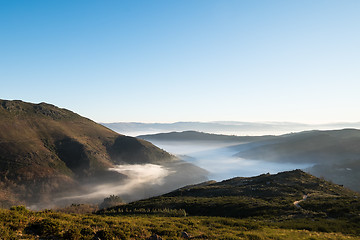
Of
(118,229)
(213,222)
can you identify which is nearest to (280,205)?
(213,222)

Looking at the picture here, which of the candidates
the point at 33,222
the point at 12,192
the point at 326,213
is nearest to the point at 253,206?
the point at 326,213

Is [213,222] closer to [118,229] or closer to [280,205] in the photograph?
[118,229]

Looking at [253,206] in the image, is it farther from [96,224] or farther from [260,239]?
[96,224]

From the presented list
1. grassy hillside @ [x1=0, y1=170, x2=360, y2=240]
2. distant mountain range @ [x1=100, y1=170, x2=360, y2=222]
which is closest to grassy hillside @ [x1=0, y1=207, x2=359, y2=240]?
grassy hillside @ [x1=0, y1=170, x2=360, y2=240]

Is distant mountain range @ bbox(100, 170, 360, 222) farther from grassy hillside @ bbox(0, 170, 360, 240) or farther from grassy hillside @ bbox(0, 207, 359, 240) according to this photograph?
grassy hillside @ bbox(0, 207, 359, 240)

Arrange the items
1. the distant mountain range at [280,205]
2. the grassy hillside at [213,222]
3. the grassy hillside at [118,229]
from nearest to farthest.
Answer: the grassy hillside at [118,229] → the grassy hillside at [213,222] → the distant mountain range at [280,205]

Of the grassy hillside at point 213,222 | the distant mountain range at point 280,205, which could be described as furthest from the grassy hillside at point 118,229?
the distant mountain range at point 280,205

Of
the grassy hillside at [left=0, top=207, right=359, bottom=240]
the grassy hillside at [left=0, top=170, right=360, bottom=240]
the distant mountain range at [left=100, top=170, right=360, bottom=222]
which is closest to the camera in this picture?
the grassy hillside at [left=0, top=207, right=359, bottom=240]

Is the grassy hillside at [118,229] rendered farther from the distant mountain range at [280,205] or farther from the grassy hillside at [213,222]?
the distant mountain range at [280,205]

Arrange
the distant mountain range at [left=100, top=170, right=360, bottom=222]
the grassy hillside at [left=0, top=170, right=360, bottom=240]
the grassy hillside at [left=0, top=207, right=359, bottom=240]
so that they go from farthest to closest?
the distant mountain range at [left=100, top=170, right=360, bottom=222]
the grassy hillside at [left=0, top=170, right=360, bottom=240]
the grassy hillside at [left=0, top=207, right=359, bottom=240]

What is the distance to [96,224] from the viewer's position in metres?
19.2

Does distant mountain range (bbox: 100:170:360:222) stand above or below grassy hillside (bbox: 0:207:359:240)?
below

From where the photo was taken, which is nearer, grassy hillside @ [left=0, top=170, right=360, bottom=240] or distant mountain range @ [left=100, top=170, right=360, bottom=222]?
grassy hillside @ [left=0, top=170, right=360, bottom=240]

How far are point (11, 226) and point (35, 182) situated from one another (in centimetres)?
21775
